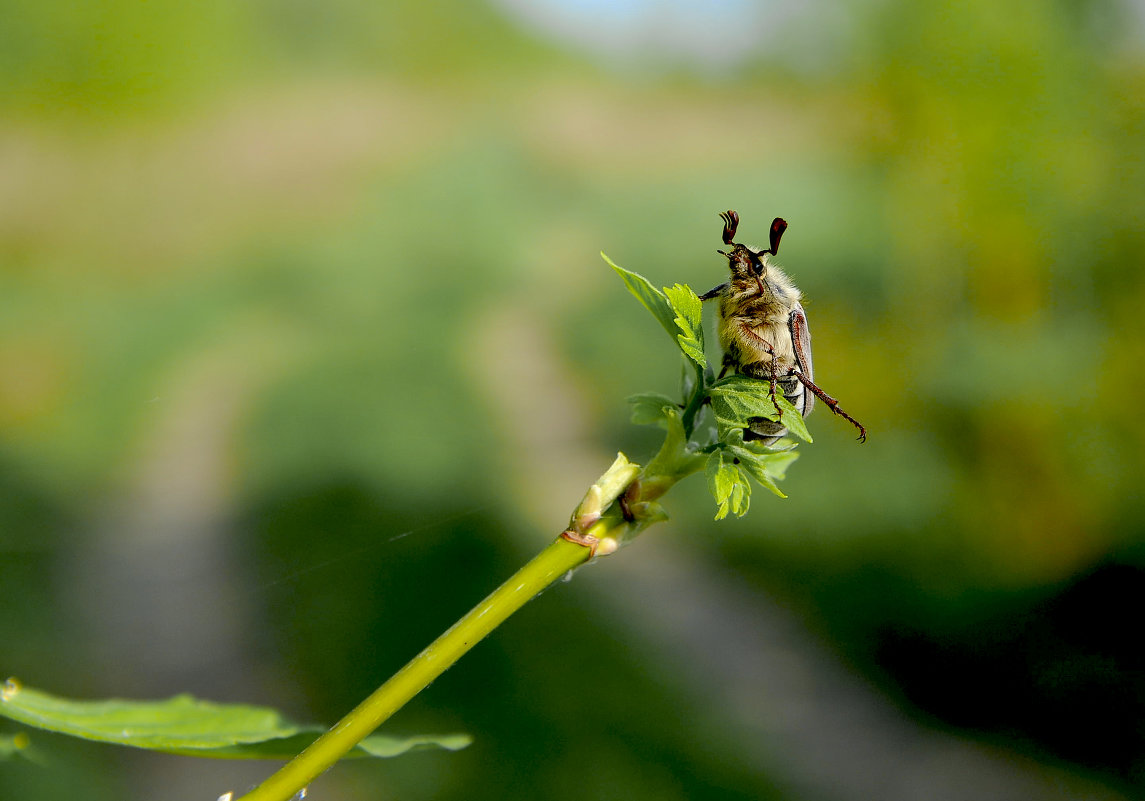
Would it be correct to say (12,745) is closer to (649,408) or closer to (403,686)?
(403,686)

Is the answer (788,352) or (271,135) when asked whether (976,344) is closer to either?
(788,352)

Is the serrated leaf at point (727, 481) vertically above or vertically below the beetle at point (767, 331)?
below

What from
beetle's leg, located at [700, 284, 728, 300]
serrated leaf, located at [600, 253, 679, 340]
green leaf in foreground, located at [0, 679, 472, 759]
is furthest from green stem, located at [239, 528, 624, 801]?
beetle's leg, located at [700, 284, 728, 300]

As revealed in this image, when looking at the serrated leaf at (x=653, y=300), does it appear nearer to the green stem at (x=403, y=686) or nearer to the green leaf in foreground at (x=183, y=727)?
the green stem at (x=403, y=686)

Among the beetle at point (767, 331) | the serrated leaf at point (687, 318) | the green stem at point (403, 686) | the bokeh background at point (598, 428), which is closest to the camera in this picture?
the green stem at point (403, 686)

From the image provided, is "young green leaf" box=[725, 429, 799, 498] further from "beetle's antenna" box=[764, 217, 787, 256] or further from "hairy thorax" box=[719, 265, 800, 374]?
"beetle's antenna" box=[764, 217, 787, 256]

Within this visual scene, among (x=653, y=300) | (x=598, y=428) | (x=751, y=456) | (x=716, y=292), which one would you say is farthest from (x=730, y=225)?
(x=598, y=428)

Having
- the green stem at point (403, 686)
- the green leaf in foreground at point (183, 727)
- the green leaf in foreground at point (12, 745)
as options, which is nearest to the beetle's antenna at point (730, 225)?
the green stem at point (403, 686)

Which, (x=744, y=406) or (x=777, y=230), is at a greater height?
(x=777, y=230)
